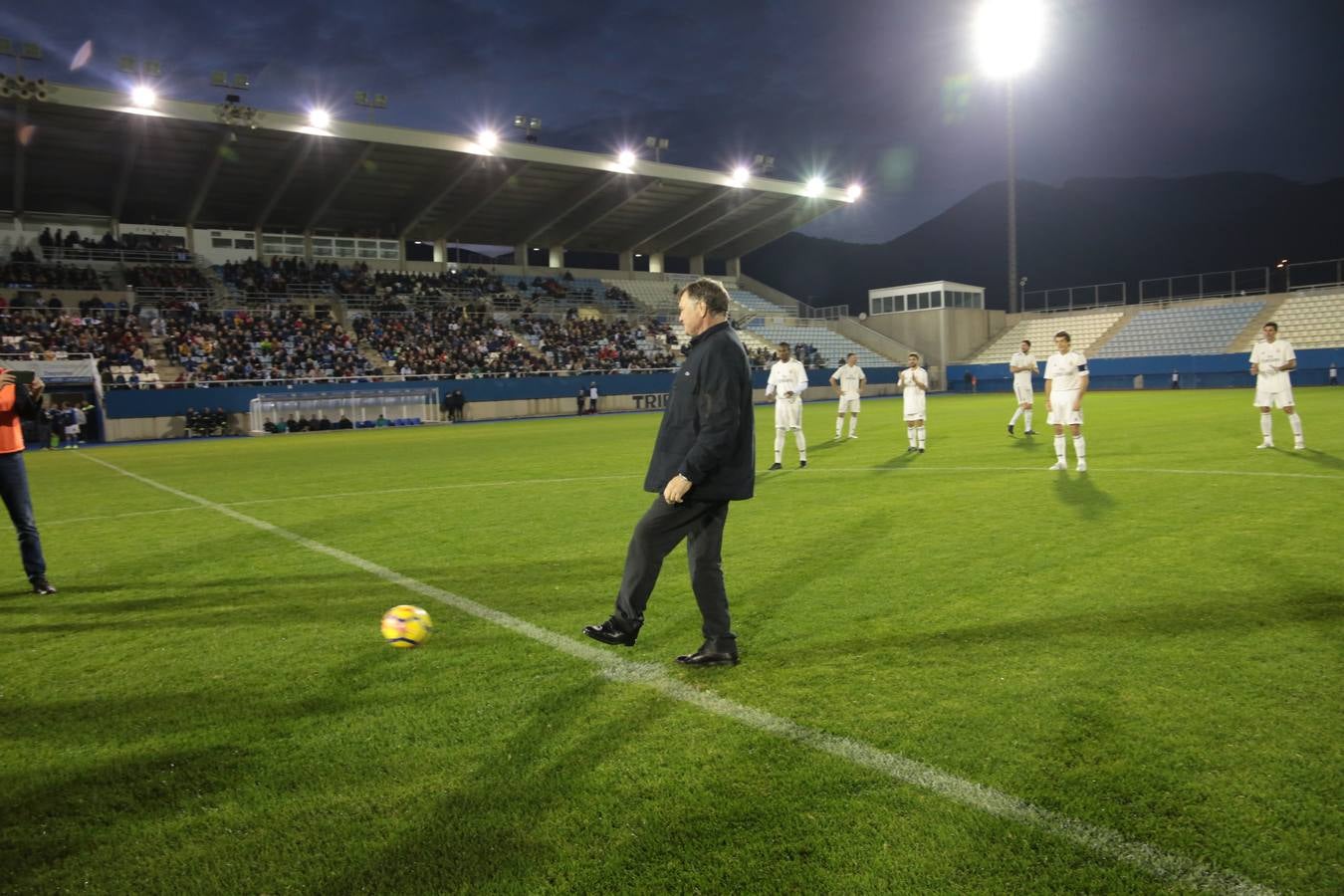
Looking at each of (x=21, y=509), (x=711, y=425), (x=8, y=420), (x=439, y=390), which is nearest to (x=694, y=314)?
(x=711, y=425)

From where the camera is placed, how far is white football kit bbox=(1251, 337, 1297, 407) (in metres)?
13.7

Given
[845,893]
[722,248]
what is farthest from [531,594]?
[722,248]

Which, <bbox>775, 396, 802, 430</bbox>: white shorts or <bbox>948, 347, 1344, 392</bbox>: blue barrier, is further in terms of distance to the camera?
<bbox>948, 347, 1344, 392</bbox>: blue barrier

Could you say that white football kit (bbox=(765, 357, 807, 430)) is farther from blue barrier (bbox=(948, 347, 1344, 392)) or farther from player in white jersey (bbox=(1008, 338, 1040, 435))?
blue barrier (bbox=(948, 347, 1344, 392))

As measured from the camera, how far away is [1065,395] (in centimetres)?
1241

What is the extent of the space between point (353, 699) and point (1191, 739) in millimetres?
3943

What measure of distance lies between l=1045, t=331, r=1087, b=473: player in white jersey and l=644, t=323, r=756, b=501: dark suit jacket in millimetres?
9396

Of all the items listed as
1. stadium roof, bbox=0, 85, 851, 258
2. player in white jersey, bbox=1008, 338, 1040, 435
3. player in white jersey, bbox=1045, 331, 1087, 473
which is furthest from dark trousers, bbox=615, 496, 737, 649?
stadium roof, bbox=0, 85, 851, 258

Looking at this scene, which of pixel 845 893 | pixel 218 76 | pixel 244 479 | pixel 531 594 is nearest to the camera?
pixel 845 893

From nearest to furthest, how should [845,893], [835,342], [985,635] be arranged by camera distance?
[845,893] < [985,635] < [835,342]

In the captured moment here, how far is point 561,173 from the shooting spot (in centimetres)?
4700

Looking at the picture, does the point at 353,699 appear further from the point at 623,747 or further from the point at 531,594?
the point at 531,594

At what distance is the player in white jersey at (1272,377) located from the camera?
1362 cm

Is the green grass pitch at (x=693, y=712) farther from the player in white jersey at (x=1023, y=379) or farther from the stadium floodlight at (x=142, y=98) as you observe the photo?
the stadium floodlight at (x=142, y=98)
